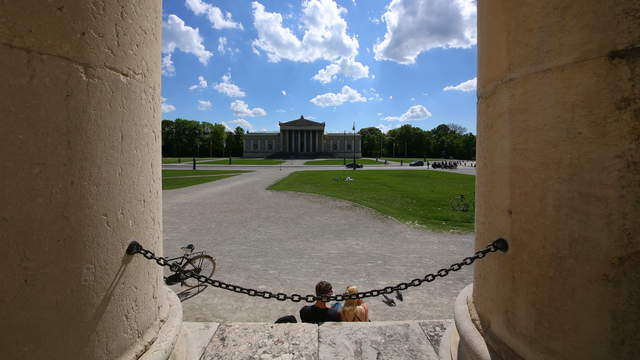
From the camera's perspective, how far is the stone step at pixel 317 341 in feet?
10.3

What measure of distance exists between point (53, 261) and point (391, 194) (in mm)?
20103

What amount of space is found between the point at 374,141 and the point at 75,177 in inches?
5231

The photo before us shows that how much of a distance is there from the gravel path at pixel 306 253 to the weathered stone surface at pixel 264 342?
1993 millimetres

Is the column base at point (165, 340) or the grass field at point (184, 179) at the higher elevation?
the column base at point (165, 340)

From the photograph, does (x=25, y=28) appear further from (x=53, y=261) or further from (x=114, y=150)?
(x=53, y=261)

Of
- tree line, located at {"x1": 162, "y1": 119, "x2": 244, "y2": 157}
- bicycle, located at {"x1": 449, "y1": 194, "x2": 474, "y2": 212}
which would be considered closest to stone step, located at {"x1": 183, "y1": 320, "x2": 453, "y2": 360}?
bicycle, located at {"x1": 449, "y1": 194, "x2": 474, "y2": 212}

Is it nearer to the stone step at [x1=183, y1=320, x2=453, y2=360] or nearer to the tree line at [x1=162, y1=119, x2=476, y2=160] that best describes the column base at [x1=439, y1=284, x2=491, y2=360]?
the stone step at [x1=183, y1=320, x2=453, y2=360]

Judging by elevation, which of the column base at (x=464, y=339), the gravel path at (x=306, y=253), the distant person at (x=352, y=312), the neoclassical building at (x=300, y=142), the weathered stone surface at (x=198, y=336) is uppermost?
the neoclassical building at (x=300, y=142)

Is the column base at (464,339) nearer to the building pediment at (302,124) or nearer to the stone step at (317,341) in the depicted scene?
the stone step at (317,341)

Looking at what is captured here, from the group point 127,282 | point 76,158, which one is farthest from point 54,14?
point 127,282

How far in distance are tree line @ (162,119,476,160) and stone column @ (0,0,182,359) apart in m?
107

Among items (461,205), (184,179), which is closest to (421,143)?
(184,179)

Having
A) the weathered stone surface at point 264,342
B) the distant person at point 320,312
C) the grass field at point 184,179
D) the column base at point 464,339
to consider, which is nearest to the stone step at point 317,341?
the weathered stone surface at point 264,342

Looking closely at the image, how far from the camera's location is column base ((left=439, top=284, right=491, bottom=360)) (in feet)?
7.81
